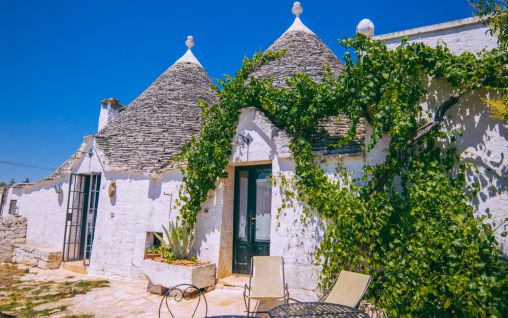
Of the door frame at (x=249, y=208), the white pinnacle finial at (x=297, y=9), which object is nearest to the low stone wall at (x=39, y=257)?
the door frame at (x=249, y=208)

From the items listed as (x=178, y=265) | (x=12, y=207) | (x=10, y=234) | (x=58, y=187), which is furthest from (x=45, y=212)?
(x=178, y=265)

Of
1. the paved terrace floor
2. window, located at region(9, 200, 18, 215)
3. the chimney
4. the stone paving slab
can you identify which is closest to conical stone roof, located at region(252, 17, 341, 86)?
the paved terrace floor

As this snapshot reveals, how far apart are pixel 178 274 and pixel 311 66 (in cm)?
668

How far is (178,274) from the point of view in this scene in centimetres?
654

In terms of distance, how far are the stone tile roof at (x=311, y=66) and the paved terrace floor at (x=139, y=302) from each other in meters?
3.07

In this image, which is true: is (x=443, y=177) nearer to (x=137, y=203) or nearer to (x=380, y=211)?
(x=380, y=211)

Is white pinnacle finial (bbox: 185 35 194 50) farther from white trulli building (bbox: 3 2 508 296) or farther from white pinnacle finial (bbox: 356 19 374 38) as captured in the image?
white pinnacle finial (bbox: 356 19 374 38)

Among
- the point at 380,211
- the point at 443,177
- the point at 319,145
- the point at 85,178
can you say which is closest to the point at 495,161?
the point at 443,177

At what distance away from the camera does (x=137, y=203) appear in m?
8.94

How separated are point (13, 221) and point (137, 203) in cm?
644

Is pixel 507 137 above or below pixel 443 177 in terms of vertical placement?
above

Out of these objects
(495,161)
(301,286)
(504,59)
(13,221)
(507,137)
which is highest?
(504,59)

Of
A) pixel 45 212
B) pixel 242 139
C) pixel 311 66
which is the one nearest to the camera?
pixel 242 139

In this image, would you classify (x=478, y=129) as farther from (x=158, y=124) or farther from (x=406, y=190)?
(x=158, y=124)
